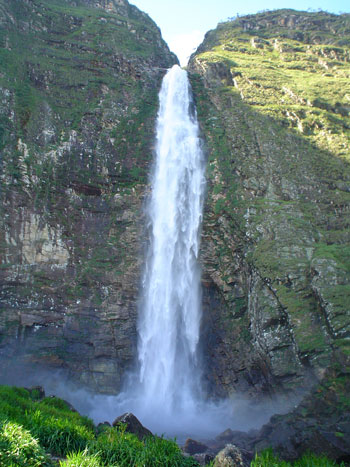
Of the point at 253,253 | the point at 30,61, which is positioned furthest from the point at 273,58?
the point at 253,253

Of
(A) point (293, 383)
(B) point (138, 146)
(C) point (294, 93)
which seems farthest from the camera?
(C) point (294, 93)

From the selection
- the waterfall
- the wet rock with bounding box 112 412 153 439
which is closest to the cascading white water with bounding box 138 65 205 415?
the waterfall

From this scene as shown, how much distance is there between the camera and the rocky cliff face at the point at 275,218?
1806 cm

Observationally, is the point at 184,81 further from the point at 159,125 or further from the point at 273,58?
the point at 273,58

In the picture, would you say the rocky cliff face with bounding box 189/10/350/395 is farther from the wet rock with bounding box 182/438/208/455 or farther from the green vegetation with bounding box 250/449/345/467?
the green vegetation with bounding box 250/449/345/467

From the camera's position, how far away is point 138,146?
2748 centimetres

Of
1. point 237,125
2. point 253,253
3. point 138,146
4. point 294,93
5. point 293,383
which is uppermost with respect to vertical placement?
point 294,93

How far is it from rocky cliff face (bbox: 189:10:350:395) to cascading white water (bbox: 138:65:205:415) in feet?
3.07

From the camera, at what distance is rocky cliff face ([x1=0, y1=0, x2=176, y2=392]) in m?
21.1

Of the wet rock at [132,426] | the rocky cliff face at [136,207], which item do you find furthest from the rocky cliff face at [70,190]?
the wet rock at [132,426]

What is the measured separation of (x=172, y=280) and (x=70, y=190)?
8114 mm

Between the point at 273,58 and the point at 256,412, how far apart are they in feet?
102

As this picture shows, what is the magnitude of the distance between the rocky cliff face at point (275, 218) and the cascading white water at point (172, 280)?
36.8 inches

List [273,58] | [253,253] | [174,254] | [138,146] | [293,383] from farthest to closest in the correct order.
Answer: [273,58], [138,146], [174,254], [253,253], [293,383]
